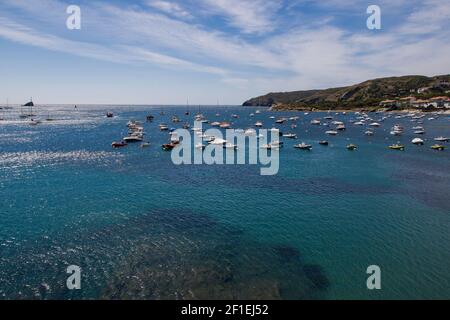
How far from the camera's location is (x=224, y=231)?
37.8 m

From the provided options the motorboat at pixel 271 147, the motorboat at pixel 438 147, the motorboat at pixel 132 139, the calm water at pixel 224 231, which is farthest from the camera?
the motorboat at pixel 132 139

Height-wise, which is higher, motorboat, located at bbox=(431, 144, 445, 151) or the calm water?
motorboat, located at bbox=(431, 144, 445, 151)

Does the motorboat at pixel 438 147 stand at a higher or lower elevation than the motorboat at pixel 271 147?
lower

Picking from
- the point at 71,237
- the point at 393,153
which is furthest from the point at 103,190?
the point at 393,153

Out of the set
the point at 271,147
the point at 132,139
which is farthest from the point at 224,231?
the point at 132,139

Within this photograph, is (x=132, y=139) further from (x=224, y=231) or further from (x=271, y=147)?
(x=224, y=231)

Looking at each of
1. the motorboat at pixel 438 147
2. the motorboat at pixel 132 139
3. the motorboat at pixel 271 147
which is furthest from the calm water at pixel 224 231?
the motorboat at pixel 132 139

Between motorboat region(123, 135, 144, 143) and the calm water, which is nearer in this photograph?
the calm water

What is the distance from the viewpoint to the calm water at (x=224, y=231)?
88.1 ft

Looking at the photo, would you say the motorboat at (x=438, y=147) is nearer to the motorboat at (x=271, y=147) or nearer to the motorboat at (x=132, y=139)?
the motorboat at (x=271, y=147)

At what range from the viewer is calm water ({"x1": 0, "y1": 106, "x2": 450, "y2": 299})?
26.8m

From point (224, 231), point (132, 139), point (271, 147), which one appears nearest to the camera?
point (224, 231)

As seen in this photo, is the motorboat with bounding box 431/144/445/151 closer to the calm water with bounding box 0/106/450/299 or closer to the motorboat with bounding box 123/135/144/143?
the calm water with bounding box 0/106/450/299

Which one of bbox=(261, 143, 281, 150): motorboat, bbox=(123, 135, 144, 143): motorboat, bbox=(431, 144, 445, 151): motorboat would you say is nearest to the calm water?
bbox=(431, 144, 445, 151): motorboat
